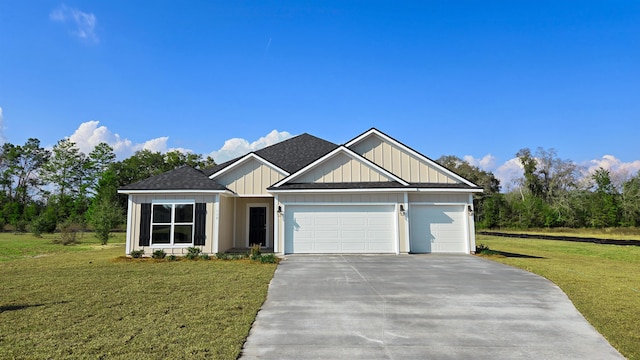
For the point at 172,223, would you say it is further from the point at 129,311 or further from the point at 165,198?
the point at 129,311

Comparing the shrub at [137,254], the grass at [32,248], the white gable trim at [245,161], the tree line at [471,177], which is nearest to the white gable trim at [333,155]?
the white gable trim at [245,161]

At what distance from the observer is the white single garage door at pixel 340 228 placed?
1429 centimetres

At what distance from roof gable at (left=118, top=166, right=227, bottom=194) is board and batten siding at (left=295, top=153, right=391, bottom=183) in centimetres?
376

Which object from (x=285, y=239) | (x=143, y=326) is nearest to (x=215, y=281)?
(x=143, y=326)

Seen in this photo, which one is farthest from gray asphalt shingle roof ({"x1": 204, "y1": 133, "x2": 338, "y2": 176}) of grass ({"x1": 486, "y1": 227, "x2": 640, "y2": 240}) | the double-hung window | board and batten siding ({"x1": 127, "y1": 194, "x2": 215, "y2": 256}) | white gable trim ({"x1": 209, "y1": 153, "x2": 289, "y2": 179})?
grass ({"x1": 486, "y1": 227, "x2": 640, "y2": 240})

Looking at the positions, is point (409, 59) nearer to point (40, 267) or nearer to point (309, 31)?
point (309, 31)

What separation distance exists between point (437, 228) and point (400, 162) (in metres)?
3.52

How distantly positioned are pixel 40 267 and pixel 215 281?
7.43 metres

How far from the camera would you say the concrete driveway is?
454 centimetres

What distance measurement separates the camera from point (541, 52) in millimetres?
18719

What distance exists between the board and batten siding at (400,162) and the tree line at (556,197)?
36269 mm

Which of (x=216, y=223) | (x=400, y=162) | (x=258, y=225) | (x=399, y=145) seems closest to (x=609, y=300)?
(x=400, y=162)

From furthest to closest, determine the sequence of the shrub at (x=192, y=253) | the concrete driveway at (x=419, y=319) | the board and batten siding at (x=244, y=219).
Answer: the board and batten siding at (x=244, y=219)
the shrub at (x=192, y=253)
the concrete driveway at (x=419, y=319)

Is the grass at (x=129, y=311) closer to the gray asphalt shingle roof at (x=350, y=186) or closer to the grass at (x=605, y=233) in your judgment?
the gray asphalt shingle roof at (x=350, y=186)
